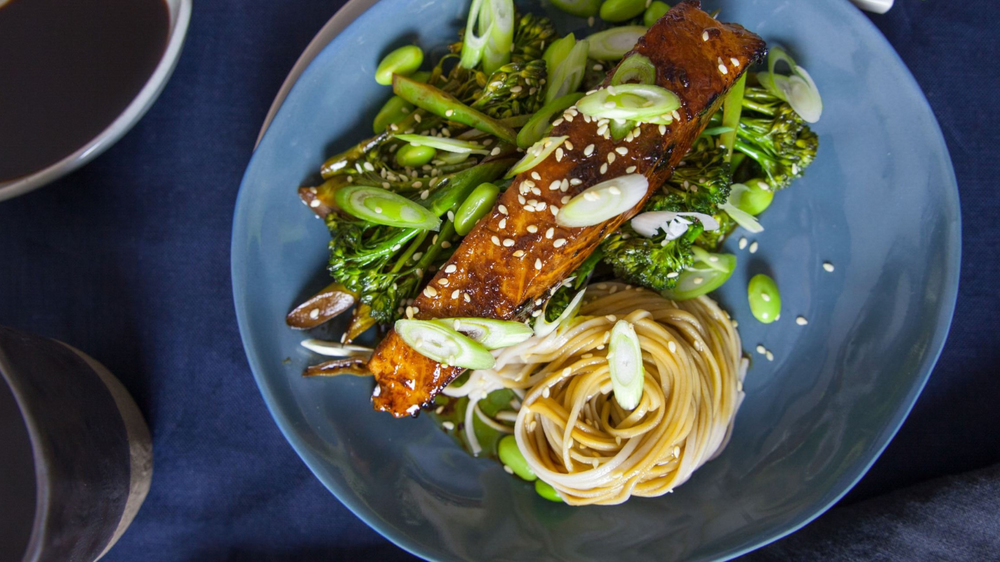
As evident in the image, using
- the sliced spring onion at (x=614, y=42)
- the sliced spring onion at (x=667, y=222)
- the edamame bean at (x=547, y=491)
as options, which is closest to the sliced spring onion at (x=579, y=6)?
the sliced spring onion at (x=614, y=42)

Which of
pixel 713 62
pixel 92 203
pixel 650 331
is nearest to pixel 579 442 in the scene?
pixel 650 331

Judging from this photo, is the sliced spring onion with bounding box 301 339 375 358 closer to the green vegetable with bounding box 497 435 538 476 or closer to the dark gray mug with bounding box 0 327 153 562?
the green vegetable with bounding box 497 435 538 476

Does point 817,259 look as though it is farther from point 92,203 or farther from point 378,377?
point 92,203

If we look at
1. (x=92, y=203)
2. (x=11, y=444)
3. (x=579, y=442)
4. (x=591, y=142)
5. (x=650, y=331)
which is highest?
(x=591, y=142)

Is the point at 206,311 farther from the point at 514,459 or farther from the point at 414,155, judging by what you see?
the point at 514,459

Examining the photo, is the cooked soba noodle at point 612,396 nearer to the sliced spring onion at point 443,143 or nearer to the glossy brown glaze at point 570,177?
the glossy brown glaze at point 570,177

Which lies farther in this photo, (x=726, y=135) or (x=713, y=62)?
(x=726, y=135)
